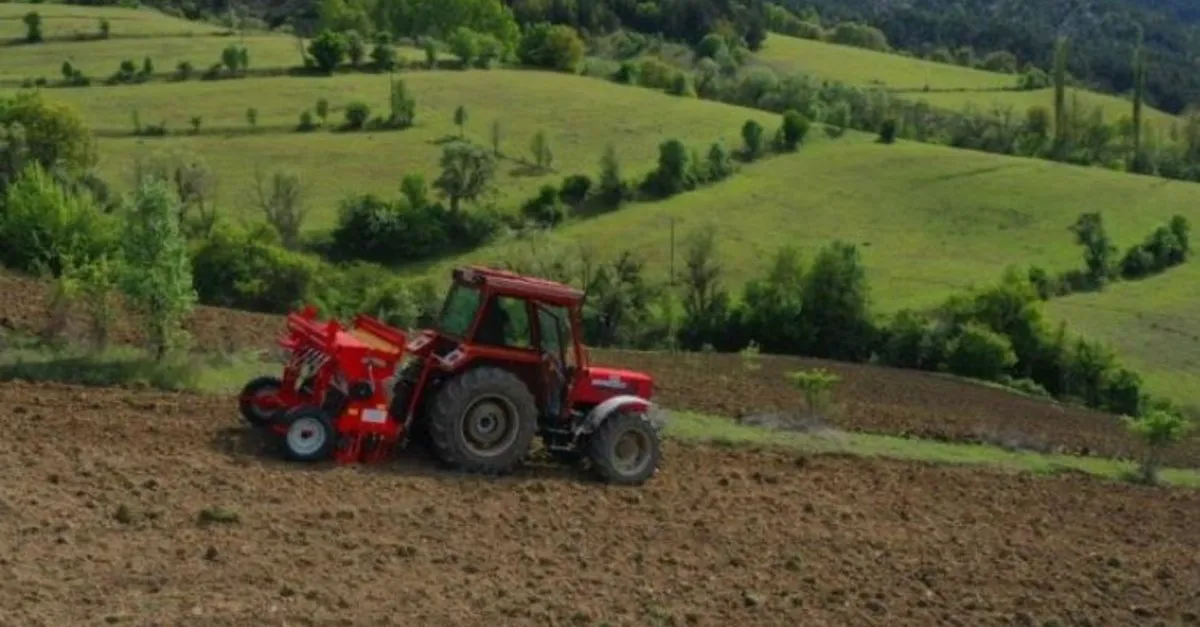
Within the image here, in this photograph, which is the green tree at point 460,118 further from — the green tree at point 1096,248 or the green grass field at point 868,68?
the green grass field at point 868,68

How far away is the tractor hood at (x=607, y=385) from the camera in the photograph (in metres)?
16.6

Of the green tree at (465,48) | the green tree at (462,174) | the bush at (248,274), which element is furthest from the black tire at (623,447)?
the green tree at (465,48)

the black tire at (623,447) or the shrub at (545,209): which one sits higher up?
the shrub at (545,209)

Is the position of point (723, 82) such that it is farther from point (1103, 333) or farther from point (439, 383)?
point (439, 383)

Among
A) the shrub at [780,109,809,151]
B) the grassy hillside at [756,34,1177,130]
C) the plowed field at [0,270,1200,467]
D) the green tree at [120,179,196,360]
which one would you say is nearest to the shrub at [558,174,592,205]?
the shrub at [780,109,809,151]

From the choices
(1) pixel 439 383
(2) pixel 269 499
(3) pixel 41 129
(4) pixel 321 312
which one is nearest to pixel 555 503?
(1) pixel 439 383

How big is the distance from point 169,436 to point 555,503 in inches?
167

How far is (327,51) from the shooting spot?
3701 inches

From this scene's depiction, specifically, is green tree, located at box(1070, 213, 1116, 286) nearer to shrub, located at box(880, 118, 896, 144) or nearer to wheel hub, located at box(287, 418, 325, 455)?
shrub, located at box(880, 118, 896, 144)

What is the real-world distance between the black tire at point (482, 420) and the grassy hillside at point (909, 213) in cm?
4491

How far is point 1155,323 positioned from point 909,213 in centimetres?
1698

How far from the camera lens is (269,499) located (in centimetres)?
1386

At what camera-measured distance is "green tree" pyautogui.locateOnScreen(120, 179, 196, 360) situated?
20.4m

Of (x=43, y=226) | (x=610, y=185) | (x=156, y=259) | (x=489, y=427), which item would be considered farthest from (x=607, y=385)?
(x=610, y=185)
